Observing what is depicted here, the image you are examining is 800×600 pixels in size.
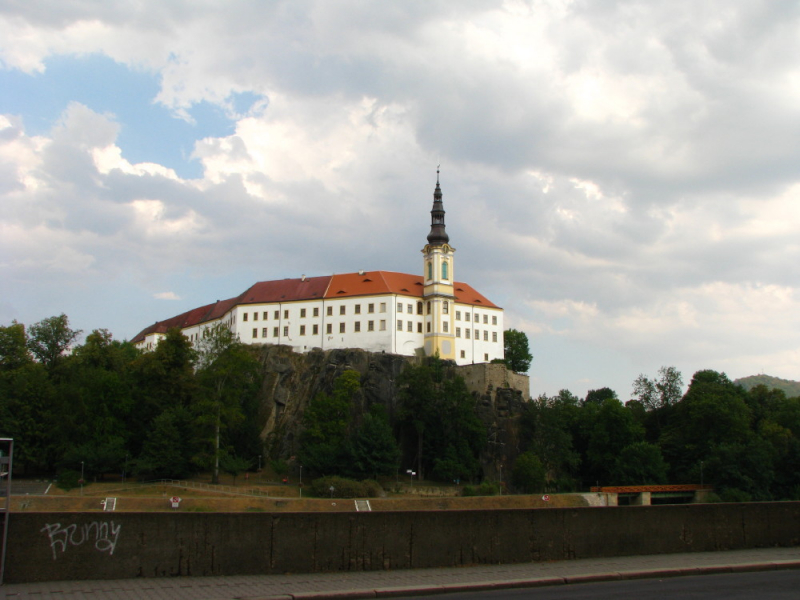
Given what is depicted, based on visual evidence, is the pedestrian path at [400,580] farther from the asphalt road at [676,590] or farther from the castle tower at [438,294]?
the castle tower at [438,294]

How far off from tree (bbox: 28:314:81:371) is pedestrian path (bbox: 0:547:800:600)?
254 ft

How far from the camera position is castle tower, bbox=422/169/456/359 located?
8888 cm

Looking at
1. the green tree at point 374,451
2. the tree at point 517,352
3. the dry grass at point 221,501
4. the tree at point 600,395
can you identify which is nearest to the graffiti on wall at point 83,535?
the dry grass at point 221,501

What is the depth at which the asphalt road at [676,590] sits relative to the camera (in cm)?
1469

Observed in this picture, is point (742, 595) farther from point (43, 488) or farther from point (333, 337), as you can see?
point (333, 337)

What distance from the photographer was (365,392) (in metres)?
81.4

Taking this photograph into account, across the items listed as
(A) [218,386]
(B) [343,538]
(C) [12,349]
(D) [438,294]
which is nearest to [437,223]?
(D) [438,294]

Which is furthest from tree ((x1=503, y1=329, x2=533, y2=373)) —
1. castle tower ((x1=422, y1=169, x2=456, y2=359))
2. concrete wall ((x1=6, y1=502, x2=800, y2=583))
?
concrete wall ((x1=6, y1=502, x2=800, y2=583))

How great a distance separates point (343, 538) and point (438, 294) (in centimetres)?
7387

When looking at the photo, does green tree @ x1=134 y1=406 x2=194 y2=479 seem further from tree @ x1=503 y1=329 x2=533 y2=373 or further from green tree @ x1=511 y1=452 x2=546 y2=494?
tree @ x1=503 y1=329 x2=533 y2=373

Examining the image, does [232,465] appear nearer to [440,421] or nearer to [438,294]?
[440,421]

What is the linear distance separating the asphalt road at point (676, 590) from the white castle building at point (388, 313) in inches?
2784

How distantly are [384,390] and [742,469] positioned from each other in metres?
37.5

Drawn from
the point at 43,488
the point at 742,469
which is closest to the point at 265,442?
the point at 43,488
